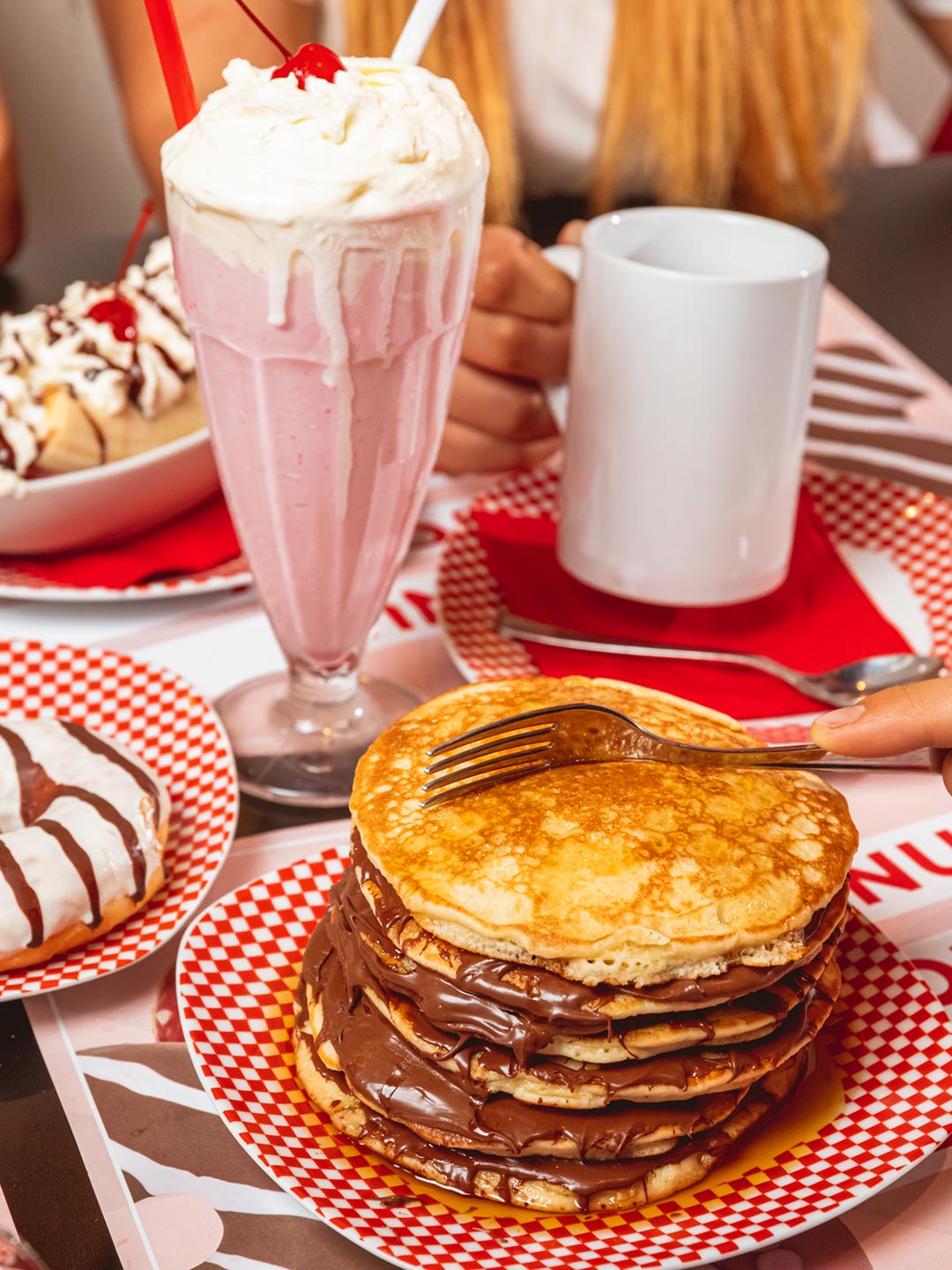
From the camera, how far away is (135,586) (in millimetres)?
1268

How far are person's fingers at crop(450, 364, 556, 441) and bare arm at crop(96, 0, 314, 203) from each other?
1012 mm

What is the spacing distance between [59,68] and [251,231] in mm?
2973

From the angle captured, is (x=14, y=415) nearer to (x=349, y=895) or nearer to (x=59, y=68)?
(x=349, y=895)

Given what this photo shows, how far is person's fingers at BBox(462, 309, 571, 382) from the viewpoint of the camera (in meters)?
1.38

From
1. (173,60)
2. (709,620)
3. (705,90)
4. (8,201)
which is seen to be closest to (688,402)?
(709,620)

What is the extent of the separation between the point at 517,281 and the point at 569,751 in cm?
71

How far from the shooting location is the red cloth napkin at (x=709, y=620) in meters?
1.20

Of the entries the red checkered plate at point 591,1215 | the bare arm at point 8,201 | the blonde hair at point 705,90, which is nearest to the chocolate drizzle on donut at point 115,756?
the red checkered plate at point 591,1215

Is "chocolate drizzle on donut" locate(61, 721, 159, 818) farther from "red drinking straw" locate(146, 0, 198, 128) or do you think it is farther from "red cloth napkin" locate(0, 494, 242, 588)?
"red drinking straw" locate(146, 0, 198, 128)

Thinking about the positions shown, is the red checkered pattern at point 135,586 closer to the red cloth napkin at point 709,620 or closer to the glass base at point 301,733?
the glass base at point 301,733

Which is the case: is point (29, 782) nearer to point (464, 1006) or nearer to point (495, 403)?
point (464, 1006)

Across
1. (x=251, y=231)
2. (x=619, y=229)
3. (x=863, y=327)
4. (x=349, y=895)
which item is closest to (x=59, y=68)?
(x=863, y=327)

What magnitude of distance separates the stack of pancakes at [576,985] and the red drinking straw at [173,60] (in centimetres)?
54

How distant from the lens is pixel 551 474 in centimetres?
153
